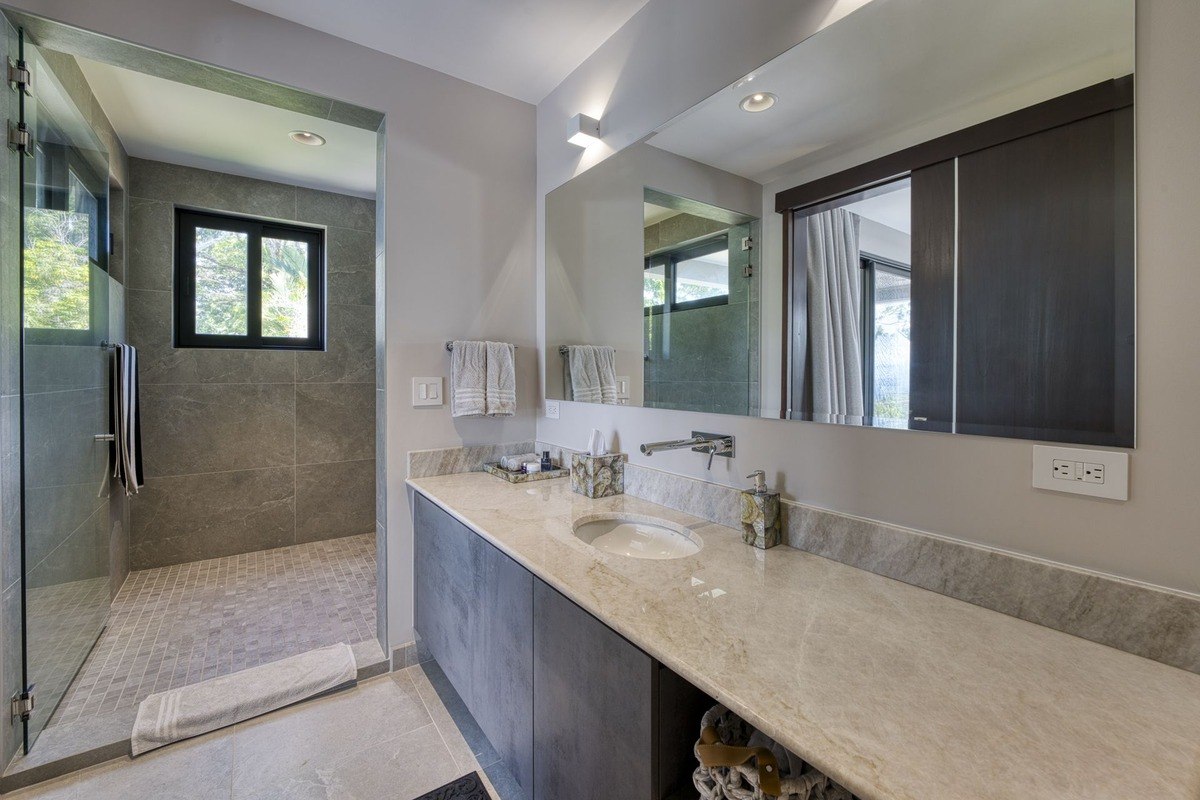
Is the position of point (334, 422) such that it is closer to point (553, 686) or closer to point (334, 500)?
point (334, 500)

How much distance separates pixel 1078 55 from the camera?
861 mm

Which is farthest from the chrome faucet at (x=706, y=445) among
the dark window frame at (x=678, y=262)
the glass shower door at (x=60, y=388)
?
the glass shower door at (x=60, y=388)

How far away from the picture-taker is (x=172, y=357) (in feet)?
9.96

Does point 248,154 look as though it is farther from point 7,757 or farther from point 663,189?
point 7,757

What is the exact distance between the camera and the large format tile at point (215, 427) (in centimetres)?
302

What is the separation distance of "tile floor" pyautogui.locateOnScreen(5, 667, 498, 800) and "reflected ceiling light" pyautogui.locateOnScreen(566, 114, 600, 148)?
7.04 feet

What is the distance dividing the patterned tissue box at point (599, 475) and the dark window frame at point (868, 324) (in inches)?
34.1

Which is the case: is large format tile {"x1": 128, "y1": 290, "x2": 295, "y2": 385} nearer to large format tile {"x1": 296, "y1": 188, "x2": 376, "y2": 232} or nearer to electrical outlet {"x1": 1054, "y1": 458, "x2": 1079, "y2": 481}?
large format tile {"x1": 296, "y1": 188, "x2": 376, "y2": 232}

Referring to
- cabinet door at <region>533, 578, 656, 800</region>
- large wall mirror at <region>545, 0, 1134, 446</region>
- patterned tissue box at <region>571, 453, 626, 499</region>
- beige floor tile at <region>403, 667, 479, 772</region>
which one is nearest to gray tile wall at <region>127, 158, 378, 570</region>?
beige floor tile at <region>403, 667, 479, 772</region>

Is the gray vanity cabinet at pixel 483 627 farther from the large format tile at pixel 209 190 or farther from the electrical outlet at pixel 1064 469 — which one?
the large format tile at pixel 209 190

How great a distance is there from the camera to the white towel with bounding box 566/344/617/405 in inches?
78.4

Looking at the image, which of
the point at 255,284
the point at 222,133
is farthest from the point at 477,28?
the point at 255,284

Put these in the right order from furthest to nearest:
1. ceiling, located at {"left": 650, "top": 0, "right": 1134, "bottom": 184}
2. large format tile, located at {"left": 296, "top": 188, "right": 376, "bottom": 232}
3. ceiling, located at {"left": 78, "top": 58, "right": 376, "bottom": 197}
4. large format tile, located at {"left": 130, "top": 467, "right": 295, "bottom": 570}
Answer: large format tile, located at {"left": 296, "top": 188, "right": 376, "bottom": 232}
large format tile, located at {"left": 130, "top": 467, "right": 295, "bottom": 570}
ceiling, located at {"left": 78, "top": 58, "right": 376, "bottom": 197}
ceiling, located at {"left": 650, "top": 0, "right": 1134, "bottom": 184}

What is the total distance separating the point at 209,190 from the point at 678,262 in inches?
121
